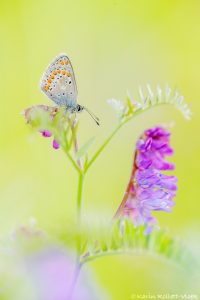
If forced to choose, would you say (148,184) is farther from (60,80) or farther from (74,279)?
(60,80)

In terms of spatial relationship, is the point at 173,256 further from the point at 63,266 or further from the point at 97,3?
the point at 97,3

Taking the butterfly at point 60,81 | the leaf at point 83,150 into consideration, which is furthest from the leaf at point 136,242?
the butterfly at point 60,81

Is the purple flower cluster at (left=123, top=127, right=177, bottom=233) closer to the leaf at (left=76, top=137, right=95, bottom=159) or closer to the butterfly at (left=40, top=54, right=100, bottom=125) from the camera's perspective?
the leaf at (left=76, top=137, right=95, bottom=159)

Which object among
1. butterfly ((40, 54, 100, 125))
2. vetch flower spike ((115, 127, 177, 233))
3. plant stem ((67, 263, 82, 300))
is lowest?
plant stem ((67, 263, 82, 300))

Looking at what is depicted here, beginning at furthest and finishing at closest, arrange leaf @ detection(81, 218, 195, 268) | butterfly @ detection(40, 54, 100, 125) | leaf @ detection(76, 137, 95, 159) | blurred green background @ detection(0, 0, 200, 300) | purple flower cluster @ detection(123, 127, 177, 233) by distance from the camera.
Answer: blurred green background @ detection(0, 0, 200, 300), butterfly @ detection(40, 54, 100, 125), purple flower cluster @ detection(123, 127, 177, 233), leaf @ detection(76, 137, 95, 159), leaf @ detection(81, 218, 195, 268)

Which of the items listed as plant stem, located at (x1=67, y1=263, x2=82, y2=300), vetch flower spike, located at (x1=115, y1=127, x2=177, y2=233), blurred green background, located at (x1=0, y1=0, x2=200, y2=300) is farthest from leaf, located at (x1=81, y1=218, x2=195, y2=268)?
blurred green background, located at (x1=0, y1=0, x2=200, y2=300)

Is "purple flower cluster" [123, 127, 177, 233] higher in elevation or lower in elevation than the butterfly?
lower

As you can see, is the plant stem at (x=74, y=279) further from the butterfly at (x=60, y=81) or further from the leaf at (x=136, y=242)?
the butterfly at (x=60, y=81)
